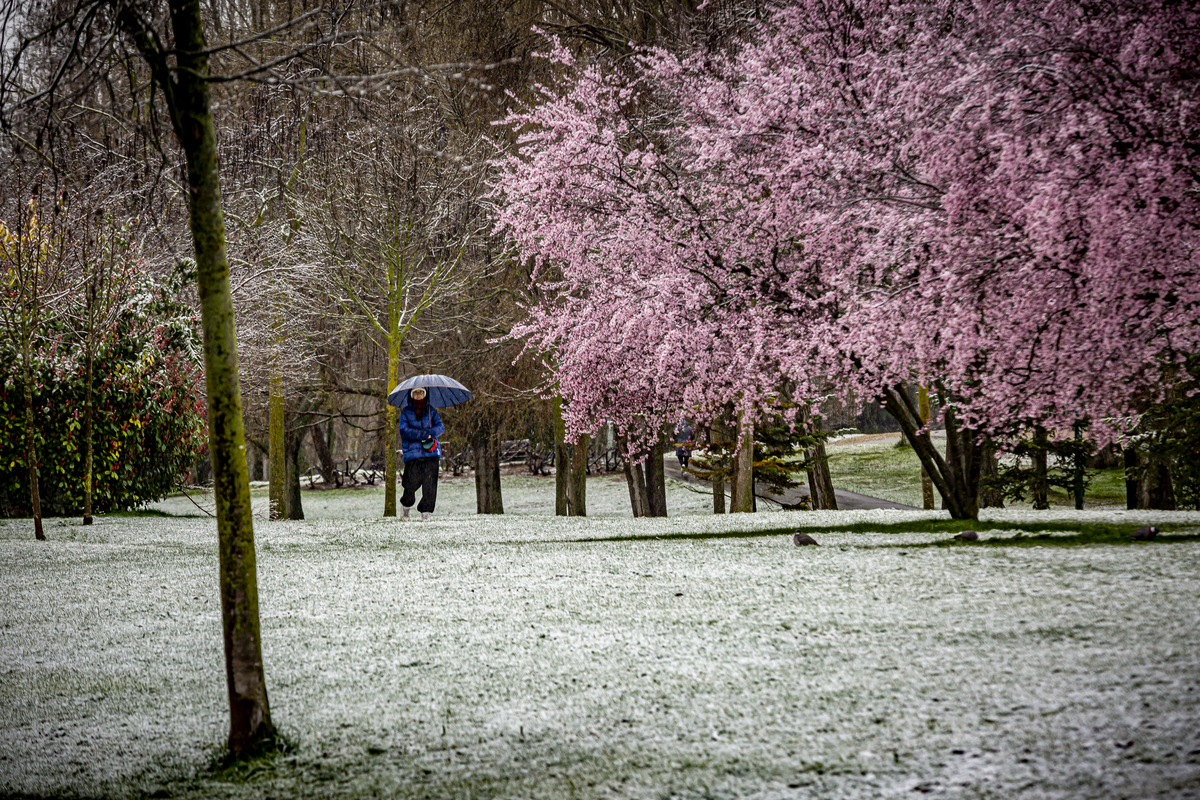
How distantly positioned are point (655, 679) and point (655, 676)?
0.14 ft

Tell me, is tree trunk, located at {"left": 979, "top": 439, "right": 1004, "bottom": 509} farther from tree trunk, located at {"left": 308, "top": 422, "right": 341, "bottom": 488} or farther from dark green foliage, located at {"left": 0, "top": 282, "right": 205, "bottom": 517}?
tree trunk, located at {"left": 308, "top": 422, "right": 341, "bottom": 488}

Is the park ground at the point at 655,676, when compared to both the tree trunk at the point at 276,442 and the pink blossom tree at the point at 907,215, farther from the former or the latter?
the tree trunk at the point at 276,442

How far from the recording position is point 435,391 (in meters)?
14.6

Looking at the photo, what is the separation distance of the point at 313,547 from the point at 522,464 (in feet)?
113

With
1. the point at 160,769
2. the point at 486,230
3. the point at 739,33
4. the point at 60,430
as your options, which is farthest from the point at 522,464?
the point at 160,769

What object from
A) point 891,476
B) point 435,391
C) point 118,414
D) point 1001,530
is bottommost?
point 891,476

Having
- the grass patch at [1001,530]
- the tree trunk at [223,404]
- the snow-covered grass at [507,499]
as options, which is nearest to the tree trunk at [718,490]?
the snow-covered grass at [507,499]

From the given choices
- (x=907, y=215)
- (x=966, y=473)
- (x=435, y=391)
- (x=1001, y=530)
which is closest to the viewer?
(x=907, y=215)

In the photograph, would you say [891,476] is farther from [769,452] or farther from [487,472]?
[769,452]

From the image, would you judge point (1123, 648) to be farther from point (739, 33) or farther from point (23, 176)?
point (23, 176)

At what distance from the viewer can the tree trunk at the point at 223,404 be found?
3904 mm

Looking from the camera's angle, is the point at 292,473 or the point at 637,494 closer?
the point at 637,494

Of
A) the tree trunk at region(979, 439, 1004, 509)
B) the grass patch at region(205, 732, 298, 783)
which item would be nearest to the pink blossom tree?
the grass patch at region(205, 732, 298, 783)

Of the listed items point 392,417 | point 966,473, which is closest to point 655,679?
point 966,473
